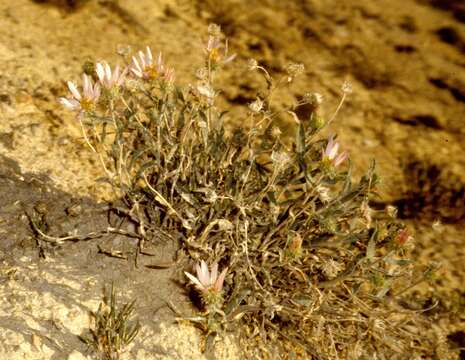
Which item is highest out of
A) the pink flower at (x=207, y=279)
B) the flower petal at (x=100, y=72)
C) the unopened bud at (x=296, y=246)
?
the flower petal at (x=100, y=72)

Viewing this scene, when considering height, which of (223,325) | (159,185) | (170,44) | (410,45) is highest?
(410,45)

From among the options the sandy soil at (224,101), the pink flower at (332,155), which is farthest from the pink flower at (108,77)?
the pink flower at (332,155)

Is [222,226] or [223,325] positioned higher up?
[222,226]

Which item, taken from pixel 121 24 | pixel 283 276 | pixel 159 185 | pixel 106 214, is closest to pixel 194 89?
pixel 159 185

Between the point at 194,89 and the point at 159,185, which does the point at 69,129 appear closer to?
the point at 159,185

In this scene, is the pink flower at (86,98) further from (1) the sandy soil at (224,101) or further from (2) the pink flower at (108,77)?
(1) the sandy soil at (224,101)

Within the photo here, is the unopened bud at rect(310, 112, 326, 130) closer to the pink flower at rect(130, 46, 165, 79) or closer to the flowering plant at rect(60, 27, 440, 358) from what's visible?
the flowering plant at rect(60, 27, 440, 358)

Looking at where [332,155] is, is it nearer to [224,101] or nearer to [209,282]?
[209,282]
